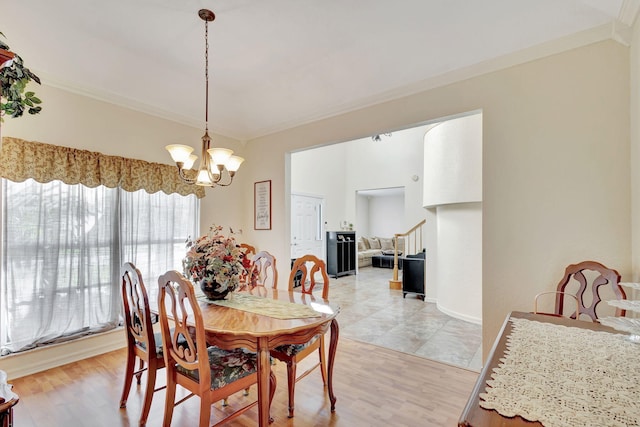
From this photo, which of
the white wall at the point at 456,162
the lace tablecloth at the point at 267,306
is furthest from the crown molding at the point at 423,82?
the lace tablecloth at the point at 267,306

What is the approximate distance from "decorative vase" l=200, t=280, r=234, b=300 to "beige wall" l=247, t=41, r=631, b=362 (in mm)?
2149

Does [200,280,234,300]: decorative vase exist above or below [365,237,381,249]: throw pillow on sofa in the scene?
above

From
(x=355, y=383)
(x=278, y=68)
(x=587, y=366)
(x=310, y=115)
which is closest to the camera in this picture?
(x=587, y=366)

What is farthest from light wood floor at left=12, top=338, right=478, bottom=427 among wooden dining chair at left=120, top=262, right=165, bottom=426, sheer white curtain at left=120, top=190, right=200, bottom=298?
sheer white curtain at left=120, top=190, right=200, bottom=298

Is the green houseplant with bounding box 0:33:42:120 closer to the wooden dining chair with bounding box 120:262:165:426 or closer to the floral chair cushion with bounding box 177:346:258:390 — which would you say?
the wooden dining chair with bounding box 120:262:165:426

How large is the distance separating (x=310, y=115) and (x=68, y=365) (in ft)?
11.8

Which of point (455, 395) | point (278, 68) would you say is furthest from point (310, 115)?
point (455, 395)

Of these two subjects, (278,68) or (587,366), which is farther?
(278,68)

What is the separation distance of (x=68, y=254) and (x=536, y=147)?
13.9 feet

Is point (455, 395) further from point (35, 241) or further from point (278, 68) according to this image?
point (35, 241)

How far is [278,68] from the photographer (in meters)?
3.20

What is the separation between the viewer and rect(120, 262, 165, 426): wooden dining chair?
197 centimetres

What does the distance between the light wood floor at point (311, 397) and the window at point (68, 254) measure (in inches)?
16.1

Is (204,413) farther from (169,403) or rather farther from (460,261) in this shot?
(460,261)
